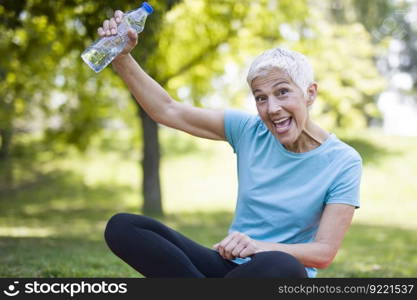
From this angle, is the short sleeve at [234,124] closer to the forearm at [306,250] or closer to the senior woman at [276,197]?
the senior woman at [276,197]

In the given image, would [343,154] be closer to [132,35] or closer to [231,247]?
[231,247]

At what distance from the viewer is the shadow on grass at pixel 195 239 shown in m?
4.61

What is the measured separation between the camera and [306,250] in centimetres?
248

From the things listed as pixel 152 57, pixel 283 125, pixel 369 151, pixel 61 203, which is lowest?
pixel 283 125

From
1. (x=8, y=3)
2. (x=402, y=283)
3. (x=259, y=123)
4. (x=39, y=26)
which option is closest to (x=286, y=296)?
(x=402, y=283)

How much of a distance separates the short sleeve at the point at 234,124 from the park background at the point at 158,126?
1988mm

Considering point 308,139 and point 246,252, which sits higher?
point 308,139

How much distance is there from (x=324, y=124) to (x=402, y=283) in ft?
41.5

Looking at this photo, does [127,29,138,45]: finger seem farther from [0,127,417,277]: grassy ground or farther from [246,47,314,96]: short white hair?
[0,127,417,277]: grassy ground

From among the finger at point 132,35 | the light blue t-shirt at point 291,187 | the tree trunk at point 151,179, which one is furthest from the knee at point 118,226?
the tree trunk at point 151,179

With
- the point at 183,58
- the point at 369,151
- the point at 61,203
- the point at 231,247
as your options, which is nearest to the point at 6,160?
the point at 61,203

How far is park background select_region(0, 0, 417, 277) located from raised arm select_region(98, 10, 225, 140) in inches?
72.0

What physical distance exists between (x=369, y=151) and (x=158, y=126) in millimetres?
9631

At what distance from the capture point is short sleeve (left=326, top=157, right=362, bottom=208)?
8.36ft
